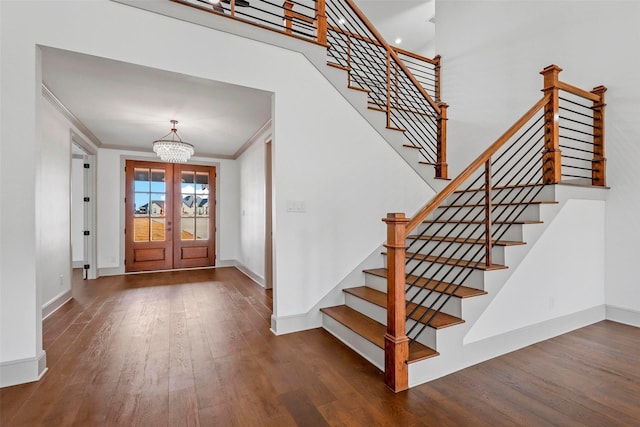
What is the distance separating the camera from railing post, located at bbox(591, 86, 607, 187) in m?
3.25

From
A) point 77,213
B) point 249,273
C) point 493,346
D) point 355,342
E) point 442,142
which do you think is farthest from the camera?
point 77,213

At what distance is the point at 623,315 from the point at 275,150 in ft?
13.0

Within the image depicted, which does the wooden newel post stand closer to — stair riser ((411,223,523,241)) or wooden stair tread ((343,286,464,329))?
stair riser ((411,223,523,241))

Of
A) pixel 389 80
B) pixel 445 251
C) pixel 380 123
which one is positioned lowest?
pixel 445 251

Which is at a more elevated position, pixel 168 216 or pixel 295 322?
pixel 168 216

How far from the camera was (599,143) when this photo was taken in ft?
10.8

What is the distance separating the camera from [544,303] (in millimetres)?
2736

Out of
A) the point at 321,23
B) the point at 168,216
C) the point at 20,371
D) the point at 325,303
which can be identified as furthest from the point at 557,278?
the point at 168,216

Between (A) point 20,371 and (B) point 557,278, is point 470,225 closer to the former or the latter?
(B) point 557,278

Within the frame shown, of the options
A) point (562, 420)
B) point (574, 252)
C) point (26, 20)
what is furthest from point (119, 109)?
point (574, 252)

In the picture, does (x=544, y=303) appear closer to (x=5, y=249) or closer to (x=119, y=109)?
(x=5, y=249)

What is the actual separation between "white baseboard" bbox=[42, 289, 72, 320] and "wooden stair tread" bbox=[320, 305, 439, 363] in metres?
3.16

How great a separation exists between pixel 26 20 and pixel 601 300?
225 inches

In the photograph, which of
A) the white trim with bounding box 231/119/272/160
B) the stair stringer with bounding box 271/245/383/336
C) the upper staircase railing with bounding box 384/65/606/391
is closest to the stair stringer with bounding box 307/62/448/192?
the upper staircase railing with bounding box 384/65/606/391
